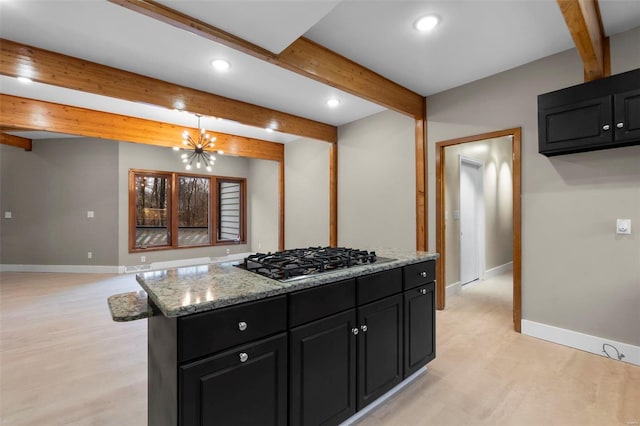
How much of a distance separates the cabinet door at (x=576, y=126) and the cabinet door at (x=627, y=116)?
0.04 metres

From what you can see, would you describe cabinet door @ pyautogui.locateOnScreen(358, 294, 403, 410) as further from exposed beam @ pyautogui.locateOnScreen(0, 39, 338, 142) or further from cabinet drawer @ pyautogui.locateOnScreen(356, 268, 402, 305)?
exposed beam @ pyautogui.locateOnScreen(0, 39, 338, 142)

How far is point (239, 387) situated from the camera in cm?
126

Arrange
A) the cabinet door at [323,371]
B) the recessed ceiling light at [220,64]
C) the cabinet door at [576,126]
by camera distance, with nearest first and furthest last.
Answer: the cabinet door at [323,371]
the cabinet door at [576,126]
the recessed ceiling light at [220,64]

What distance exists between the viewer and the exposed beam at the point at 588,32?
1.82 m

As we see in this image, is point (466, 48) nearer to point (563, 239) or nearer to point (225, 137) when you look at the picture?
point (563, 239)

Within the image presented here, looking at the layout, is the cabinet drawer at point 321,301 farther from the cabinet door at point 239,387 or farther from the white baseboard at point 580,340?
the white baseboard at point 580,340

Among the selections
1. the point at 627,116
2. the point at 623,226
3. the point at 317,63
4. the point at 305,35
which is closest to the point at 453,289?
the point at 623,226

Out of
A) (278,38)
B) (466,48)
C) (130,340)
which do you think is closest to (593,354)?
(466,48)

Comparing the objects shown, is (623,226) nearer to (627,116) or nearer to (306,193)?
(627,116)

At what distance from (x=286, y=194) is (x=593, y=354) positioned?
5156mm

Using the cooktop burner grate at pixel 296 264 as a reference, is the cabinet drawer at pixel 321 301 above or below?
below

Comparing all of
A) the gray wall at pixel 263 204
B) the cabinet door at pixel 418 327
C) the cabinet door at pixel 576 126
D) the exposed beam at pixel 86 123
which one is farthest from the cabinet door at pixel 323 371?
the gray wall at pixel 263 204

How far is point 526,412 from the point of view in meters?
1.86

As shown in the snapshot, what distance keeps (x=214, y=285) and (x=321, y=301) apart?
1.79ft
